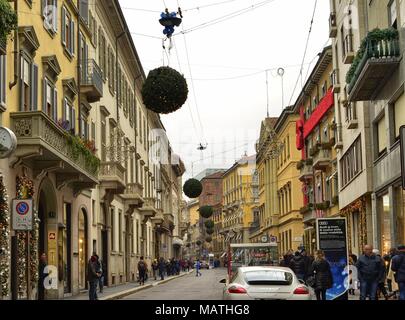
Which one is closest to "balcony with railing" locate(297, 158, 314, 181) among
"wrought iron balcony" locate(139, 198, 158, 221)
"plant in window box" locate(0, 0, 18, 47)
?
"wrought iron balcony" locate(139, 198, 158, 221)

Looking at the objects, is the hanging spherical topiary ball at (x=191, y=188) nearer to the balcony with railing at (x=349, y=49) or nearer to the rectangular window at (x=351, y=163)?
the rectangular window at (x=351, y=163)

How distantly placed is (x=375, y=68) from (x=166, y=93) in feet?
40.0

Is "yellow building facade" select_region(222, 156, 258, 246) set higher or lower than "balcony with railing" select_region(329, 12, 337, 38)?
lower

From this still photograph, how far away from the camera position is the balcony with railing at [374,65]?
75.3 ft

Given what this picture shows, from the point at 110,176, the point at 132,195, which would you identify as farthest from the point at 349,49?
the point at 132,195

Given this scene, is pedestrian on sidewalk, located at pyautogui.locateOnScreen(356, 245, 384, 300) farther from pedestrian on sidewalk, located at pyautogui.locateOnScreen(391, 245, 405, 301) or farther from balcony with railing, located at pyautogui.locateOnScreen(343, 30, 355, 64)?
balcony with railing, located at pyautogui.locateOnScreen(343, 30, 355, 64)

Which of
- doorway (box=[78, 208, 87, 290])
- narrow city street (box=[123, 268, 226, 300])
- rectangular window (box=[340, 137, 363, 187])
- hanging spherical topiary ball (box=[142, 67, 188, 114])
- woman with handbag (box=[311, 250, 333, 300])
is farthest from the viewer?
rectangular window (box=[340, 137, 363, 187])

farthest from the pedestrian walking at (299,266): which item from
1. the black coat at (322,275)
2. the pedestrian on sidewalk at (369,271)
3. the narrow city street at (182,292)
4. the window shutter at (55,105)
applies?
the window shutter at (55,105)

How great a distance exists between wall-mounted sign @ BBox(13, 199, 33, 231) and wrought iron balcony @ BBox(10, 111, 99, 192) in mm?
3195

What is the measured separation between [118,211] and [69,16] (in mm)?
15322

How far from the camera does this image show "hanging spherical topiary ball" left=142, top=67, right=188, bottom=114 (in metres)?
13.6

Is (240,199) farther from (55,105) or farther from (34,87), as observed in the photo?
(34,87)

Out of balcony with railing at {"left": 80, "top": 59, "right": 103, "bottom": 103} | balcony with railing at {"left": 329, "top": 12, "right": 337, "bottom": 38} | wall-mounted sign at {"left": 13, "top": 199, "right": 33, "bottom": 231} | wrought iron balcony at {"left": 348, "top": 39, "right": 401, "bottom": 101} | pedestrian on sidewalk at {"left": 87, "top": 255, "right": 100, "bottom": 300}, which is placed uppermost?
balcony with railing at {"left": 329, "top": 12, "right": 337, "bottom": 38}
